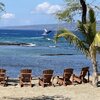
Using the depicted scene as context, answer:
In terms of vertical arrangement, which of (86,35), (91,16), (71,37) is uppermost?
(91,16)

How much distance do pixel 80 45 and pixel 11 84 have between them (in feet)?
15.4

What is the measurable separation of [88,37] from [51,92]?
4211mm

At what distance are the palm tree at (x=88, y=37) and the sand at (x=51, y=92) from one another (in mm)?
1477

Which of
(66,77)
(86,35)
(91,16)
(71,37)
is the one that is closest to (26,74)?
(66,77)

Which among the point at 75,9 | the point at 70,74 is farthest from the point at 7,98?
the point at 75,9

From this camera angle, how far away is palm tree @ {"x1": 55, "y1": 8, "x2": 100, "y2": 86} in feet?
82.6

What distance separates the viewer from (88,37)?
25.7 meters

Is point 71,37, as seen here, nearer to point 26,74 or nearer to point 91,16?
point 91,16

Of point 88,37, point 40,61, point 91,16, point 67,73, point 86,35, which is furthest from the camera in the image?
point 40,61

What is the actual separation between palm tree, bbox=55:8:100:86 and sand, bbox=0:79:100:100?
1477mm

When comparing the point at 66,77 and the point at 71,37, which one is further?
the point at 66,77

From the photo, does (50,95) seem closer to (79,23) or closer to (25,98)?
(25,98)

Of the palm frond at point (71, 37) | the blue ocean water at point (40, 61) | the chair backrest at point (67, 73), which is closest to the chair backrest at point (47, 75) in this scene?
the chair backrest at point (67, 73)

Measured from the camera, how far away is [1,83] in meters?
26.0
